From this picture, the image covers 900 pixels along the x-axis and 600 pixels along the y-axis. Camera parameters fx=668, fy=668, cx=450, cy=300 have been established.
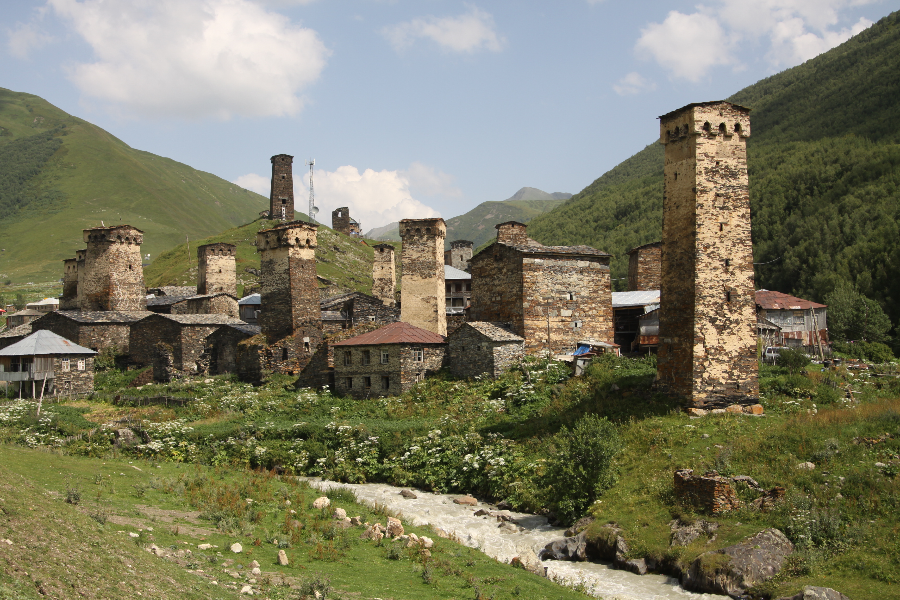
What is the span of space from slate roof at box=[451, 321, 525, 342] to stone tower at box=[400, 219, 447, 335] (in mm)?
6252

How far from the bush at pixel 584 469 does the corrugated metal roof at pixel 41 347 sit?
2657 centimetres

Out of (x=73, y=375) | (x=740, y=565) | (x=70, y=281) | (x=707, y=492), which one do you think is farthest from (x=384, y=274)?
(x=740, y=565)

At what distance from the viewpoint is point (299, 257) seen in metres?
35.6

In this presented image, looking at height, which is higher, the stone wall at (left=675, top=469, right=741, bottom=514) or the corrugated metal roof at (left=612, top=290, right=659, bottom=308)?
the corrugated metal roof at (left=612, top=290, right=659, bottom=308)

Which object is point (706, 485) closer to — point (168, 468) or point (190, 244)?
point (168, 468)

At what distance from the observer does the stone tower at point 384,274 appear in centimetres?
4900

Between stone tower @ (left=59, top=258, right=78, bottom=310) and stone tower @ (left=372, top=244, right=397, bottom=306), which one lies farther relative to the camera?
stone tower @ (left=372, top=244, right=397, bottom=306)

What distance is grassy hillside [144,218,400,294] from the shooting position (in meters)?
65.1

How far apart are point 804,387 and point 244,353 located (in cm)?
2596

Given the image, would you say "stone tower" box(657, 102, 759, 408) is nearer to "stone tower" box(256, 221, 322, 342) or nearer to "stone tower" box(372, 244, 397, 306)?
"stone tower" box(256, 221, 322, 342)

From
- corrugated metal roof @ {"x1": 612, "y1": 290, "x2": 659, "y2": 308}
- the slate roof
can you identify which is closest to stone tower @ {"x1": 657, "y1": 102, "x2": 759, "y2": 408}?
the slate roof

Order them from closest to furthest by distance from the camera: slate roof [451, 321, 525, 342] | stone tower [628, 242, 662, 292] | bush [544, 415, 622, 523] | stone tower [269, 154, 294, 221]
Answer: bush [544, 415, 622, 523], slate roof [451, 321, 525, 342], stone tower [628, 242, 662, 292], stone tower [269, 154, 294, 221]

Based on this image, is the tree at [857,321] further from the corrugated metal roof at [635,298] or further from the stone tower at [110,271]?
the stone tower at [110,271]

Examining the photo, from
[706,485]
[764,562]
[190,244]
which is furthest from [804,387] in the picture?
[190,244]
